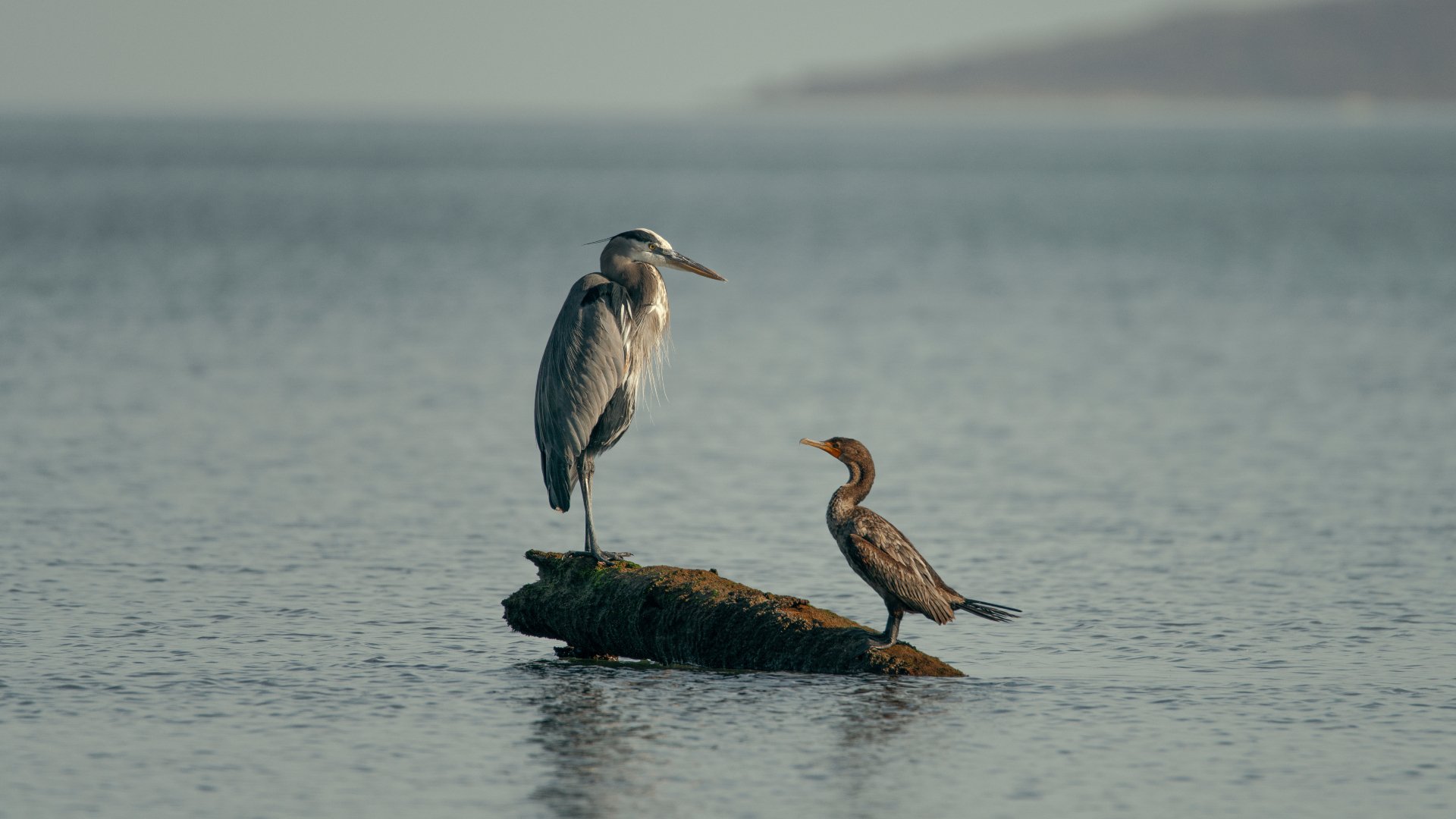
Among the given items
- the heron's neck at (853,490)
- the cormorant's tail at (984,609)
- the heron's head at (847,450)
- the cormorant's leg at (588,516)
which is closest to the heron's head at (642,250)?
the cormorant's leg at (588,516)

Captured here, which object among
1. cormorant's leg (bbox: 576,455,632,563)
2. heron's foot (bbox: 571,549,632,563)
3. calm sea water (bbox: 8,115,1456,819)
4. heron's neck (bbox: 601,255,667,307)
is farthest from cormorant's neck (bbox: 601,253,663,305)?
calm sea water (bbox: 8,115,1456,819)

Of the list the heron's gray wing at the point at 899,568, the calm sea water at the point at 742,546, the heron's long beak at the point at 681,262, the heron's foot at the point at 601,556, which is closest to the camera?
the calm sea water at the point at 742,546

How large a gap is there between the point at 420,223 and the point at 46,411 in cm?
5300

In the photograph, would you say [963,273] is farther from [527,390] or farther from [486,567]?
[486,567]

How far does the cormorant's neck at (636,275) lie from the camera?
509 inches

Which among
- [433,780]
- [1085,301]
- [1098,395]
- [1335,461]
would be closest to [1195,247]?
[1085,301]

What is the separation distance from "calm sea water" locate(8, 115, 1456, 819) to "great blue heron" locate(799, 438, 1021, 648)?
45 centimetres

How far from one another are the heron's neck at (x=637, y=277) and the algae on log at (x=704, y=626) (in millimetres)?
1990

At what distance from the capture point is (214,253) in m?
53.3

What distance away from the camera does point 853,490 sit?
1152cm

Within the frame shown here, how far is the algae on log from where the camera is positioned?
11.3 metres

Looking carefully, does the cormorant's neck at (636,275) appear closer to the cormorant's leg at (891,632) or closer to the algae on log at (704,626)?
the algae on log at (704,626)

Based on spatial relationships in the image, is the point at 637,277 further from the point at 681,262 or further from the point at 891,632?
the point at 891,632

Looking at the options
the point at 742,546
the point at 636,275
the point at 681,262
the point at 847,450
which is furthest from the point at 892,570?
the point at 742,546
